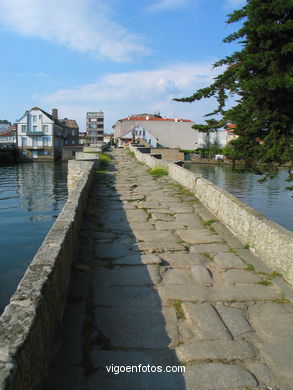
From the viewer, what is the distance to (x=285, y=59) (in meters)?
10.8

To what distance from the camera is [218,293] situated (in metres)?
3.43

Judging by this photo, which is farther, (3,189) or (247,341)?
(3,189)

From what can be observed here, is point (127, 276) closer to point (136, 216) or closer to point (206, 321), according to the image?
point (206, 321)

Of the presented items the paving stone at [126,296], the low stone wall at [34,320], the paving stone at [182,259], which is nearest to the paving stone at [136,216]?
the paving stone at [182,259]

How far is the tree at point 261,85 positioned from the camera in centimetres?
1034

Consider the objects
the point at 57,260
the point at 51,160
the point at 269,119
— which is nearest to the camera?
the point at 57,260

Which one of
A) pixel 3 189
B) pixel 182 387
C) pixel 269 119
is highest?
pixel 269 119

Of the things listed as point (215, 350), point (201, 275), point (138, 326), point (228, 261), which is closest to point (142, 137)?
point (228, 261)

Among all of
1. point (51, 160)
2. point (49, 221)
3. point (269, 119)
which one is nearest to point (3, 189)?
point (49, 221)

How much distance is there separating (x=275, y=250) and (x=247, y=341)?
1.54 meters

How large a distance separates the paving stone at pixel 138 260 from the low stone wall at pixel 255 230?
1.34 metres

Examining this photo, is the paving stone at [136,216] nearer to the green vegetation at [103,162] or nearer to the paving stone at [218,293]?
the paving stone at [218,293]

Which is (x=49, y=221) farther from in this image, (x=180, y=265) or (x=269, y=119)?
(x=180, y=265)

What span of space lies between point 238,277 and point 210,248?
0.97 meters
